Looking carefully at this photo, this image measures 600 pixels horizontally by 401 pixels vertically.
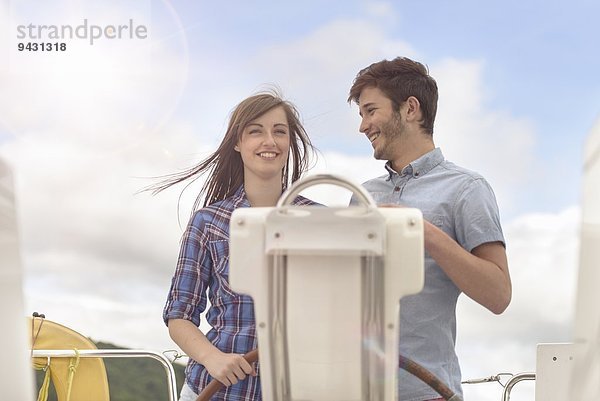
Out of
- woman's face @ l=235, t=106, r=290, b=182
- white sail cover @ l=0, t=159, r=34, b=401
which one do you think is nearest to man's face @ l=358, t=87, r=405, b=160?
woman's face @ l=235, t=106, r=290, b=182

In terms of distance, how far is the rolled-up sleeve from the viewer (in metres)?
2.51

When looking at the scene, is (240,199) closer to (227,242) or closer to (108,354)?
(227,242)

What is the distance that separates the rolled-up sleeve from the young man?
571 mm

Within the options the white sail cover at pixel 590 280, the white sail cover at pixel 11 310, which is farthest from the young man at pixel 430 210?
the white sail cover at pixel 11 310

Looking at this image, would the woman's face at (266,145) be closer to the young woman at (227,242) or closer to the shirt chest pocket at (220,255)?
the young woman at (227,242)

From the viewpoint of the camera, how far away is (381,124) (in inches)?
108

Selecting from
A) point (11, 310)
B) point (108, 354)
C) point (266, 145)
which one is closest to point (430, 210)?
point (266, 145)

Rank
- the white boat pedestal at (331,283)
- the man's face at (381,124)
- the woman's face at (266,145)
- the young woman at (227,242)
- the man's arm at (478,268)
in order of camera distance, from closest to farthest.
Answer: the white boat pedestal at (331,283) → the man's arm at (478,268) → the young woman at (227,242) → the woman's face at (266,145) → the man's face at (381,124)

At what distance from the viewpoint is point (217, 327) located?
8.21ft

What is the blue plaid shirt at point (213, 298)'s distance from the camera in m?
2.43

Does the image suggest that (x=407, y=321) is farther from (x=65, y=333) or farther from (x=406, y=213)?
(x=65, y=333)

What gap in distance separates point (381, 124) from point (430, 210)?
0.43m

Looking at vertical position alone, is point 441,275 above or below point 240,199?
below

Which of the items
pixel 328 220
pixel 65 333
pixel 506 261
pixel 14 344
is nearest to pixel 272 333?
pixel 328 220
